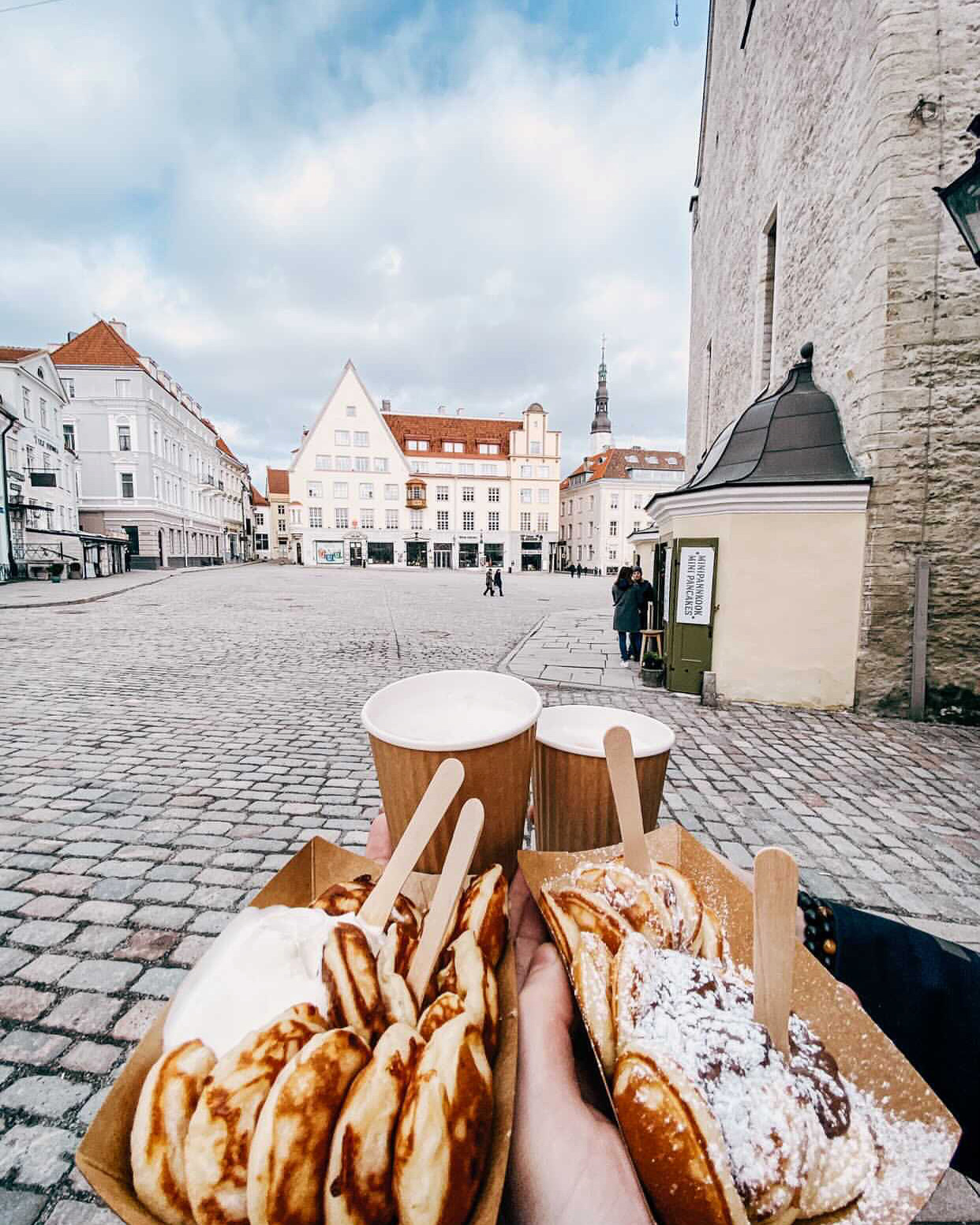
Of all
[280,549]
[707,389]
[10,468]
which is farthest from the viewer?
[280,549]

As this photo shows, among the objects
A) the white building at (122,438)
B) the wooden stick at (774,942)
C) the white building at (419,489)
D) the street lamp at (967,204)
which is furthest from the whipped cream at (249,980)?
the white building at (419,489)

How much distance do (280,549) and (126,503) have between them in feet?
148

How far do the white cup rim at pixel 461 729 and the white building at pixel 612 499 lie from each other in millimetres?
58144

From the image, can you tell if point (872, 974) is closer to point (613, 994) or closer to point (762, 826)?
point (613, 994)

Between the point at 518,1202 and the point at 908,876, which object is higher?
the point at 518,1202

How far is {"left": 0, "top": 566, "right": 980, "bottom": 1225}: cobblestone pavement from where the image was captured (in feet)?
7.09

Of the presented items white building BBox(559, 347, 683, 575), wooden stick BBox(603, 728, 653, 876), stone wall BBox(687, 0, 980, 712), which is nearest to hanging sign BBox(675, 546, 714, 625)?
stone wall BBox(687, 0, 980, 712)

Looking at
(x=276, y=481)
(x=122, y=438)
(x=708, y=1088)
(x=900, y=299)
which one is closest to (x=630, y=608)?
(x=900, y=299)

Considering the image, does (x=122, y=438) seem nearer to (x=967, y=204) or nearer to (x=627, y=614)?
(x=627, y=614)

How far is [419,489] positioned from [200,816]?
6033 cm

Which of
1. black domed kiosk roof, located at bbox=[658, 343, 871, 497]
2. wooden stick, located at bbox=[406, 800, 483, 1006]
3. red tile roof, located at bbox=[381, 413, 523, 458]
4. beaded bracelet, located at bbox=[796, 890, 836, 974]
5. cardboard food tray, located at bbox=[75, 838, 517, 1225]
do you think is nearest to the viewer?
cardboard food tray, located at bbox=[75, 838, 517, 1225]

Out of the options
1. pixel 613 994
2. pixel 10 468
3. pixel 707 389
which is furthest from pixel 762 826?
pixel 10 468

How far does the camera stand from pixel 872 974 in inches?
47.8

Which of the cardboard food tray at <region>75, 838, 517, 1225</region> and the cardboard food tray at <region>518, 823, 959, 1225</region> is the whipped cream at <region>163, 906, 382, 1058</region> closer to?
the cardboard food tray at <region>75, 838, 517, 1225</region>
